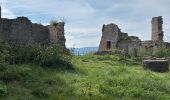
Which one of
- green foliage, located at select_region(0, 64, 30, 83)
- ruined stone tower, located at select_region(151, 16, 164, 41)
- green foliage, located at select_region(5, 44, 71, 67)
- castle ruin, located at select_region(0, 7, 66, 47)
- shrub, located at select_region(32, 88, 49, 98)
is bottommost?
shrub, located at select_region(32, 88, 49, 98)

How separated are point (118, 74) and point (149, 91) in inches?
127

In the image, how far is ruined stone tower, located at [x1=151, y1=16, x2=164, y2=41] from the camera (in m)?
44.4

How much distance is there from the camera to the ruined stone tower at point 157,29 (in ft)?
146

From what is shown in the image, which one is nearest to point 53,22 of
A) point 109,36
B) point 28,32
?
point 28,32

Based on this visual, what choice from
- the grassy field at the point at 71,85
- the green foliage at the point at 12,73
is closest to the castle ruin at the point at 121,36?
the grassy field at the point at 71,85

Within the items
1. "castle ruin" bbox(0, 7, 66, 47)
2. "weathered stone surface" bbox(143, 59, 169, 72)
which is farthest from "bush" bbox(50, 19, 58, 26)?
"weathered stone surface" bbox(143, 59, 169, 72)

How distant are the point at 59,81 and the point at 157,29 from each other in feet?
97.2

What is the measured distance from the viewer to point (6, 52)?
58.5 feet

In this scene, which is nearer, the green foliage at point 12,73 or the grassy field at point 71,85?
the grassy field at point 71,85

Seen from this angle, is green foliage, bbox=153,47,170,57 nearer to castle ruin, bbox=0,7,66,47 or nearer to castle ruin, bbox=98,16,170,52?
castle ruin, bbox=0,7,66,47

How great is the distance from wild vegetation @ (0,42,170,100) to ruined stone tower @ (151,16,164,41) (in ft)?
81.9

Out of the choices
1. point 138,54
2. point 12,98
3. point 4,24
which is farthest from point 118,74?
point 138,54

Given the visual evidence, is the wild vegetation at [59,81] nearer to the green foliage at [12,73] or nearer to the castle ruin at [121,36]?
the green foliage at [12,73]

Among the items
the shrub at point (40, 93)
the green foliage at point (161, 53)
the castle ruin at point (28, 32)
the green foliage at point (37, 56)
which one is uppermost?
the castle ruin at point (28, 32)
